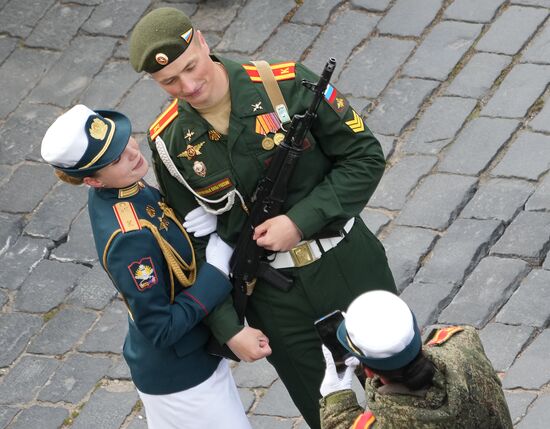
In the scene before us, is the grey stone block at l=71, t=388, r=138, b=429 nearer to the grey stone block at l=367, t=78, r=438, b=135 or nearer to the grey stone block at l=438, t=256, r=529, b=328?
the grey stone block at l=438, t=256, r=529, b=328

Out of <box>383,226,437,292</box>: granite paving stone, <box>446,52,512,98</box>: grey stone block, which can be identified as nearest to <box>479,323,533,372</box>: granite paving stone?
<box>383,226,437,292</box>: granite paving stone

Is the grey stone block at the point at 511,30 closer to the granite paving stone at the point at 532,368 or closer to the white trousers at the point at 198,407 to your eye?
the granite paving stone at the point at 532,368

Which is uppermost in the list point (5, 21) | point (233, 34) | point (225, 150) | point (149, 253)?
point (225, 150)

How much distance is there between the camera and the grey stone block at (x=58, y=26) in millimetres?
8094

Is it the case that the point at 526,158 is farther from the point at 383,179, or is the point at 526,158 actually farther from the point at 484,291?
the point at 484,291

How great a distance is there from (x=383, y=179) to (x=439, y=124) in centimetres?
48

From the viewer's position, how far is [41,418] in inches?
227

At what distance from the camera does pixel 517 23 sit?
7113 millimetres

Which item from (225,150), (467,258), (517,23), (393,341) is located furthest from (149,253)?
(517,23)

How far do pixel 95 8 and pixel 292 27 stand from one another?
149 cm

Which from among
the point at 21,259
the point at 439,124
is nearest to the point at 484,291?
the point at 439,124

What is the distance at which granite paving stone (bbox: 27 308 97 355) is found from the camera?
6.15m

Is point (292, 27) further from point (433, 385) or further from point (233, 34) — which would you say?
point (433, 385)

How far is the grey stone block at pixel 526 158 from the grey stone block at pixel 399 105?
68 cm
